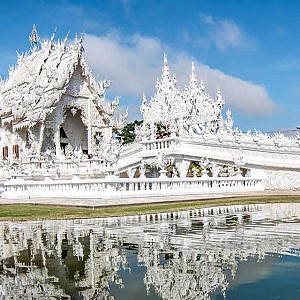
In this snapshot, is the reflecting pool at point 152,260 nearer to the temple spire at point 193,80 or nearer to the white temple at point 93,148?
the white temple at point 93,148

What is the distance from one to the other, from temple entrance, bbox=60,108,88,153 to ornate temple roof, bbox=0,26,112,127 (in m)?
2.79

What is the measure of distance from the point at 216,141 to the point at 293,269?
21.1m

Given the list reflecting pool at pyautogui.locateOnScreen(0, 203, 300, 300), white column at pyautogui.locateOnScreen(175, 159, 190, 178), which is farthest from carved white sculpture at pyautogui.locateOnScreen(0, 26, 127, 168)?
reflecting pool at pyautogui.locateOnScreen(0, 203, 300, 300)

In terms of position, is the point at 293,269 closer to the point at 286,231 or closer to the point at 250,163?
the point at 286,231

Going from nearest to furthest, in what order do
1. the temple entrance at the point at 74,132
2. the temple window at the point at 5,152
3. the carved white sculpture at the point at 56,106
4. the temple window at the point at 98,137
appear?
1. the carved white sculpture at the point at 56,106
2. the temple window at the point at 98,137
3. the temple entrance at the point at 74,132
4. the temple window at the point at 5,152

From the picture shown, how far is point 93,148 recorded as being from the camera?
31734 millimetres

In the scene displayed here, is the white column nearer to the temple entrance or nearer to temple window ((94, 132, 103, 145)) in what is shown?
temple window ((94, 132, 103, 145))

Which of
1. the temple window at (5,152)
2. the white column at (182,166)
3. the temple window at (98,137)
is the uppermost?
the temple window at (98,137)

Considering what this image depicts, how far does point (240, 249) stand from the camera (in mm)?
6352

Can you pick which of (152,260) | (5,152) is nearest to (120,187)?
(152,260)

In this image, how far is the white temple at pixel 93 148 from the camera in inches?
768

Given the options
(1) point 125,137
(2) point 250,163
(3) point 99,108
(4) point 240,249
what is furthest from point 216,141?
(1) point 125,137

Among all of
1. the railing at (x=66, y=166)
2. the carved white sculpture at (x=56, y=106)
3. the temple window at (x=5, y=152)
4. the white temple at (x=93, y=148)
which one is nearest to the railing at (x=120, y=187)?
the white temple at (x=93, y=148)

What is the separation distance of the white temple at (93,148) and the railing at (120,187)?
0.04 meters
